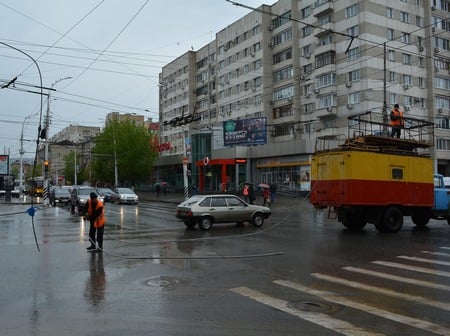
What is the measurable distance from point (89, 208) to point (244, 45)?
60.8 metres

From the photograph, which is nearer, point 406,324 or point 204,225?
point 406,324

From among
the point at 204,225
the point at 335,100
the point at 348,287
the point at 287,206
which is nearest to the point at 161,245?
the point at 204,225

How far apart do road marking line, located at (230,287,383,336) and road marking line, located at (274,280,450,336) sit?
0.70 metres

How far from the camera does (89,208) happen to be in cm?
1342

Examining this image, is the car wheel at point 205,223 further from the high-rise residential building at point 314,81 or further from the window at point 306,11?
the window at point 306,11

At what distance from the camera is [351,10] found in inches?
2093

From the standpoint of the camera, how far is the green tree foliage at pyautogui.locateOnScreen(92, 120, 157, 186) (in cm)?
7112

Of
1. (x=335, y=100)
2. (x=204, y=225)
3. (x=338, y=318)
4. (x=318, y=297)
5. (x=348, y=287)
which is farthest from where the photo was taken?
(x=335, y=100)

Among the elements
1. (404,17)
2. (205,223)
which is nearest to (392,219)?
(205,223)

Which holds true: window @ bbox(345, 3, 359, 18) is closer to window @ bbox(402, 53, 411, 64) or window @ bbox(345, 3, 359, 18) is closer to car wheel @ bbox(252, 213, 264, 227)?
window @ bbox(402, 53, 411, 64)

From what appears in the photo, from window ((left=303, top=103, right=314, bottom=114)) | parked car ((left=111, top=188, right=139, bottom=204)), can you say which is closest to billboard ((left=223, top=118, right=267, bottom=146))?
parked car ((left=111, top=188, right=139, bottom=204))

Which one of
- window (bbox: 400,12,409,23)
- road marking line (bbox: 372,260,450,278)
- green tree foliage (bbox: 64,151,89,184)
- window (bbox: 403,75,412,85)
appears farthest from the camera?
green tree foliage (bbox: 64,151,89,184)

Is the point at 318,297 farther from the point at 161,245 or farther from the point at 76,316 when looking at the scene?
the point at 161,245

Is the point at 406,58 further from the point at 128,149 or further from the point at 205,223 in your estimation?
the point at 205,223
